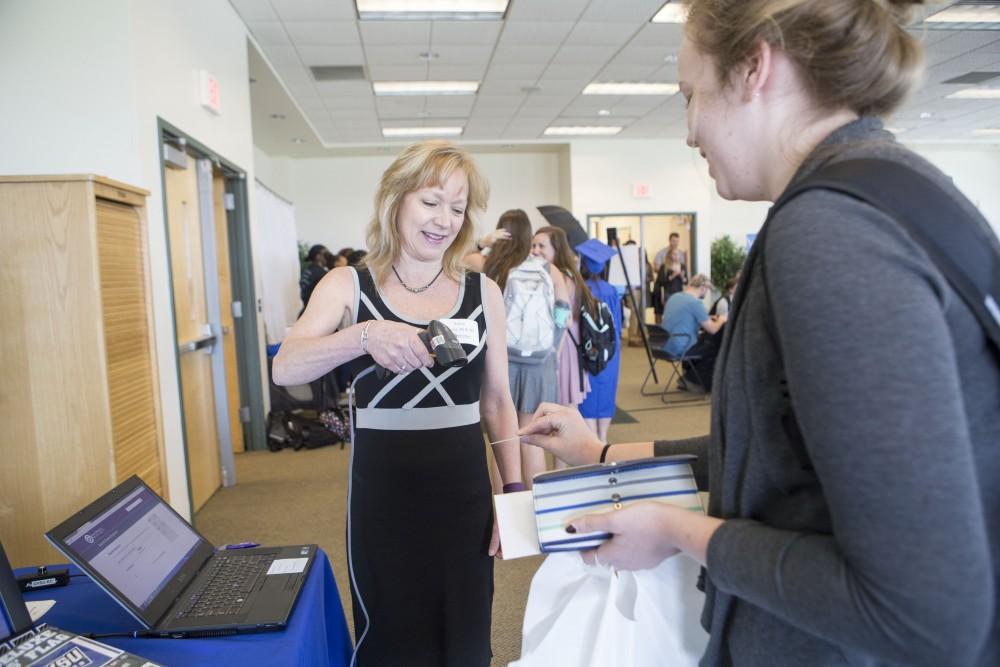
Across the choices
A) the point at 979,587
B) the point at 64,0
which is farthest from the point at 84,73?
the point at 979,587

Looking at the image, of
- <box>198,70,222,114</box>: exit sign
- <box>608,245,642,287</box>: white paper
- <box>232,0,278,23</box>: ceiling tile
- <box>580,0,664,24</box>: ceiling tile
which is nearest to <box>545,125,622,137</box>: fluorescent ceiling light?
<box>608,245,642,287</box>: white paper

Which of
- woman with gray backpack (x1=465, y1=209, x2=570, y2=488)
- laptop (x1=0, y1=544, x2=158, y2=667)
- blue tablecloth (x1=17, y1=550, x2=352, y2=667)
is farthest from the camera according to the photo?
woman with gray backpack (x1=465, y1=209, x2=570, y2=488)

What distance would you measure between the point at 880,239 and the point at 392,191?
123cm

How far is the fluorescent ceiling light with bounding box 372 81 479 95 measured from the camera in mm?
7102

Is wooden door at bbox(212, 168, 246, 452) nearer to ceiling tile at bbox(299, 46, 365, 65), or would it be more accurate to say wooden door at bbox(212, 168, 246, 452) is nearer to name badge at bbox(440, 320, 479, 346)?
ceiling tile at bbox(299, 46, 365, 65)

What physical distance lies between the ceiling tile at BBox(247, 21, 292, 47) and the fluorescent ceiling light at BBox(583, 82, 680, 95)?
3.49 metres

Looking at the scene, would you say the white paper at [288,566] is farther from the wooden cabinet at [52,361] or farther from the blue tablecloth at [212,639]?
the wooden cabinet at [52,361]

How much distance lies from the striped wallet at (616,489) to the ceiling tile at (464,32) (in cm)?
525

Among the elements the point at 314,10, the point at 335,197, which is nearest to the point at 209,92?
the point at 314,10

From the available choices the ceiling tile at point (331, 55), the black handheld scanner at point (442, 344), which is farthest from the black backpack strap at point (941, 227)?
the ceiling tile at point (331, 55)

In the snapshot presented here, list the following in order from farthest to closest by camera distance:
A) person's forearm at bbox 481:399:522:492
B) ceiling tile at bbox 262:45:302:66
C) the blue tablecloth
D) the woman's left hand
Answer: ceiling tile at bbox 262:45:302:66
person's forearm at bbox 481:399:522:492
the blue tablecloth
the woman's left hand

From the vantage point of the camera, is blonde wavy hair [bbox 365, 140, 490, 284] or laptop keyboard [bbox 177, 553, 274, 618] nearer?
laptop keyboard [bbox 177, 553, 274, 618]

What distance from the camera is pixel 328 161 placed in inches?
435

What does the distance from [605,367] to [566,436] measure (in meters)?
2.64
